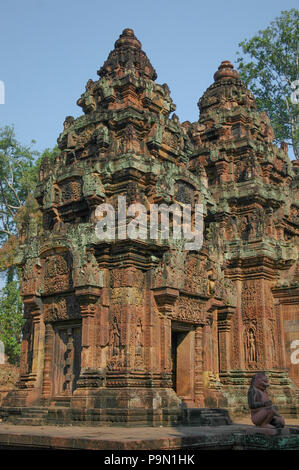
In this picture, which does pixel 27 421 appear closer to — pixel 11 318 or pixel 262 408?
pixel 262 408

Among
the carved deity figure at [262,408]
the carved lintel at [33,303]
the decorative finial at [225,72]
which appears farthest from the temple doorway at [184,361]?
the decorative finial at [225,72]

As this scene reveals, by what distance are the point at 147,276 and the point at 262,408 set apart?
5067 mm

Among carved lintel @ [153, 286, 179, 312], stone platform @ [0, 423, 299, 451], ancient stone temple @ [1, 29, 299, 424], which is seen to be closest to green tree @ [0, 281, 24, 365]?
ancient stone temple @ [1, 29, 299, 424]

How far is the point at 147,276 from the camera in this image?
13.1 metres

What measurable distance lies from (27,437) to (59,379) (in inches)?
169

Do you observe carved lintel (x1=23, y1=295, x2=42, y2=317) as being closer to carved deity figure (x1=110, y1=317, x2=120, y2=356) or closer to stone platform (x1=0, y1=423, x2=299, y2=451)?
carved deity figure (x1=110, y1=317, x2=120, y2=356)

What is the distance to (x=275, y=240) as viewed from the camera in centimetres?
1770

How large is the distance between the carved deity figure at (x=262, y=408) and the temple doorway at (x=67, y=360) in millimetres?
5584

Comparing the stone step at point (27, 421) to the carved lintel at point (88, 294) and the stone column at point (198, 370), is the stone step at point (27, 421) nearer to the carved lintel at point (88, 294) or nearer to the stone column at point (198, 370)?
the carved lintel at point (88, 294)

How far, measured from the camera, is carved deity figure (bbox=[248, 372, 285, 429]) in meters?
8.71

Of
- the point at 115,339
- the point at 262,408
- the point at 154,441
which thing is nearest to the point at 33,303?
the point at 115,339
